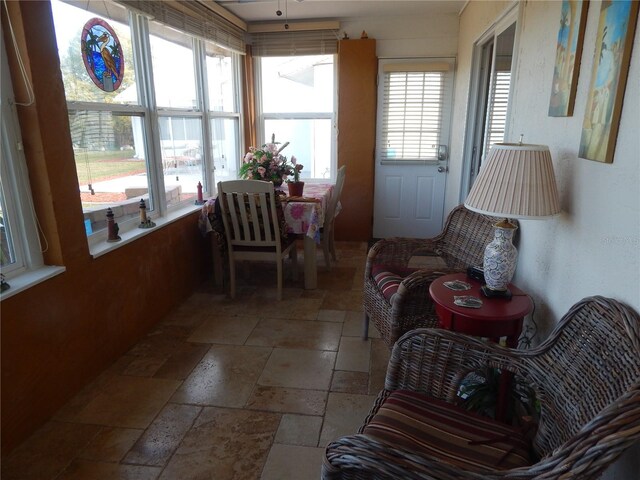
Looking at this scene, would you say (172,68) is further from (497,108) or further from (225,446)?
(225,446)

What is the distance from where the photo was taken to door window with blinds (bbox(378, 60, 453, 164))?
4.25 metres

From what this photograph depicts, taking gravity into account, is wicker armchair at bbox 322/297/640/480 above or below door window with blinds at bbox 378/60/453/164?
below

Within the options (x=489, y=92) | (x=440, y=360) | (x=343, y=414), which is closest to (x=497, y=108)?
(x=489, y=92)

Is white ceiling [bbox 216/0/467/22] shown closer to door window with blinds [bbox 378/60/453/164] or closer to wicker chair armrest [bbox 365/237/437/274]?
door window with blinds [bbox 378/60/453/164]

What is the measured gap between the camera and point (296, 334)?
2.71 m

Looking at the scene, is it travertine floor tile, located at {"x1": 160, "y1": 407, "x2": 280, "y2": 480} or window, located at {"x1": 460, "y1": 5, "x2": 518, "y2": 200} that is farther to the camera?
window, located at {"x1": 460, "y1": 5, "x2": 518, "y2": 200}

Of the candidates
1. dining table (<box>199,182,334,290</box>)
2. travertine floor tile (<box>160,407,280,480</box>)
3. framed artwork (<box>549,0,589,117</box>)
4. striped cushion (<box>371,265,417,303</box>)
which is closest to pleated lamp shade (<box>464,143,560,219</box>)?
framed artwork (<box>549,0,589,117</box>)

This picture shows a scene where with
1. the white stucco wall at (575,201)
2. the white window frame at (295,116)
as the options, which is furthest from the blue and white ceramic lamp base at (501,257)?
the white window frame at (295,116)

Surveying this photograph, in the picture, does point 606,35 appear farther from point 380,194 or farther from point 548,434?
point 380,194

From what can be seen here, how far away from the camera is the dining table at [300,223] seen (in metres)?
3.22

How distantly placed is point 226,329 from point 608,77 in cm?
240

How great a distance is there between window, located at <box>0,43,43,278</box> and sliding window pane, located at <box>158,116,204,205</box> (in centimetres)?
126

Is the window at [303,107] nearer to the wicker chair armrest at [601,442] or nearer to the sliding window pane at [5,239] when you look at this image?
the sliding window pane at [5,239]

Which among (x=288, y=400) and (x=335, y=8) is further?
(x=335, y=8)
